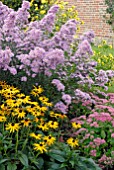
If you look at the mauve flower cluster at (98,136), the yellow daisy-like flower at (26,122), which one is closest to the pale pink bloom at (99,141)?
the mauve flower cluster at (98,136)

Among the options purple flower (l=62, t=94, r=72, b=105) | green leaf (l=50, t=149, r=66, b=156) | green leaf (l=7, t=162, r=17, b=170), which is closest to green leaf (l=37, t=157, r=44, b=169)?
green leaf (l=50, t=149, r=66, b=156)

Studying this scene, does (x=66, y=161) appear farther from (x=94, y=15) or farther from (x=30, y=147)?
(x=94, y=15)

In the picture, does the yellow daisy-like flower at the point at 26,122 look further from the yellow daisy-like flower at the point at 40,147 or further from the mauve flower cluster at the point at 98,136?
the mauve flower cluster at the point at 98,136

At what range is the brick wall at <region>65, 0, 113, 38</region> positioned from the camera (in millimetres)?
13273

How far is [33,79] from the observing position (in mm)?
4188

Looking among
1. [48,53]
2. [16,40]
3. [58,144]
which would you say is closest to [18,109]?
[58,144]

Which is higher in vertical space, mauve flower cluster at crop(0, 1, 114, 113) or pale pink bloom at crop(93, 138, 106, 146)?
mauve flower cluster at crop(0, 1, 114, 113)

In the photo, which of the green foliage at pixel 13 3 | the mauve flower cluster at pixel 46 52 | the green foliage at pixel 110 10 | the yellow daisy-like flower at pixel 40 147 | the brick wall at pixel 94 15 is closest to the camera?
the yellow daisy-like flower at pixel 40 147

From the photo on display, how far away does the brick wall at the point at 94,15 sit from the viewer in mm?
13273

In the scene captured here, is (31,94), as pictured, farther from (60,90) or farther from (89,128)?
(89,128)

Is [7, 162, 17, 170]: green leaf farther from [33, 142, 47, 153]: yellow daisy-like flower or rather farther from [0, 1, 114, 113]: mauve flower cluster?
[0, 1, 114, 113]: mauve flower cluster

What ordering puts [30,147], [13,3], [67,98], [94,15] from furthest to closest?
[94,15], [13,3], [67,98], [30,147]

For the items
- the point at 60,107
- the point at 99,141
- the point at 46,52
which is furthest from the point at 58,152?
the point at 46,52

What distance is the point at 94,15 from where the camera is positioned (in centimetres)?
1391
